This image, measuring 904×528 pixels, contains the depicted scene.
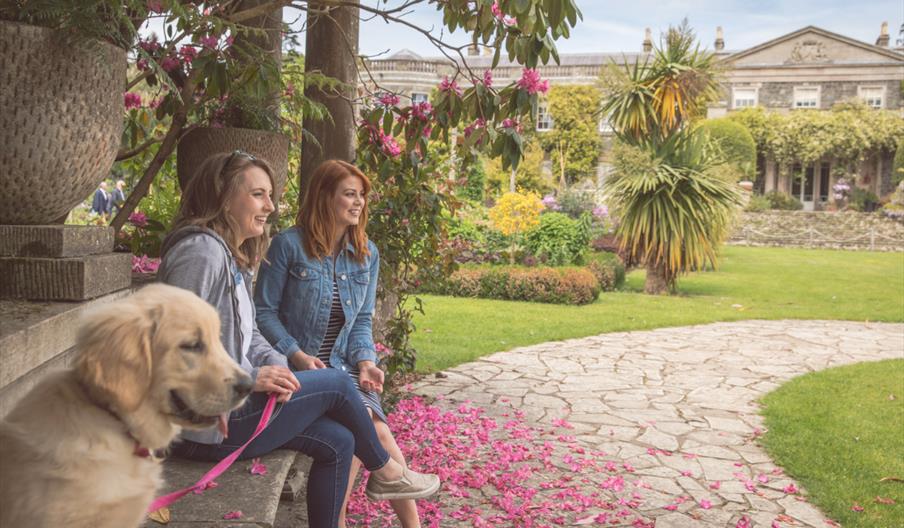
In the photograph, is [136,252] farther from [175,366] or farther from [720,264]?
[720,264]

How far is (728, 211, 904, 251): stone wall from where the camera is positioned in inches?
1077

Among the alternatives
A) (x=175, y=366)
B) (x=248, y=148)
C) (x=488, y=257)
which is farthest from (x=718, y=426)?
(x=488, y=257)

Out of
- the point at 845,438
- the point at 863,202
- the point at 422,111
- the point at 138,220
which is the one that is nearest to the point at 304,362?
the point at 138,220

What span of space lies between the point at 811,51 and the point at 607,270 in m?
37.3

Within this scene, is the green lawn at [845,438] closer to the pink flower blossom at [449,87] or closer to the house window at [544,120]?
the pink flower blossom at [449,87]

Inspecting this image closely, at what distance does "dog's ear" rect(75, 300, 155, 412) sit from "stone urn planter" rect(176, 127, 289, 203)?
221 cm

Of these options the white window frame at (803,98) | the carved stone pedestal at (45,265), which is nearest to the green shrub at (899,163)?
the white window frame at (803,98)

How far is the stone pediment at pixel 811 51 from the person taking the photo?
4459 centimetres

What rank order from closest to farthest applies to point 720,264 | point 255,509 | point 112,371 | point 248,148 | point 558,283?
point 112,371, point 255,509, point 248,148, point 558,283, point 720,264

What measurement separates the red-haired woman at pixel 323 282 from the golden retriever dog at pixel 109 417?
1721 mm

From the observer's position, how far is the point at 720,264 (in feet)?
68.5

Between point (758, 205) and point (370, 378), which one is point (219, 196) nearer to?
point (370, 378)

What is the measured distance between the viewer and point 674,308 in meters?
12.4

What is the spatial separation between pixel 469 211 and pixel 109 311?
16.3 metres
